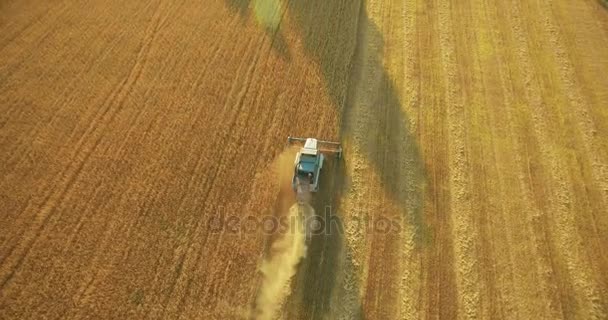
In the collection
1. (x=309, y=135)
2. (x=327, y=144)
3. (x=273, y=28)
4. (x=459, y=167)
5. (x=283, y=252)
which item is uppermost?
(x=273, y=28)

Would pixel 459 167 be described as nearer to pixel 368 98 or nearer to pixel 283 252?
pixel 368 98

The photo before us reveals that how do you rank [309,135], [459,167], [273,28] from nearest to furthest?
[459,167], [309,135], [273,28]

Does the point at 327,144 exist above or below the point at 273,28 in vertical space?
below

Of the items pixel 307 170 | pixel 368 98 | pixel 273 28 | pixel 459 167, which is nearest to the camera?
pixel 307 170

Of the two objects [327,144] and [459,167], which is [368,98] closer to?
[327,144]

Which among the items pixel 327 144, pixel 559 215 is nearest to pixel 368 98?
pixel 327 144

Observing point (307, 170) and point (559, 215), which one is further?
point (559, 215)

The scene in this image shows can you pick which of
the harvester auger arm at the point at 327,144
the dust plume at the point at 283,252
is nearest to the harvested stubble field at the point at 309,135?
the dust plume at the point at 283,252

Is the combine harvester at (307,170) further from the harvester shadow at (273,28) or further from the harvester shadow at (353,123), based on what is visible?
the harvester shadow at (273,28)

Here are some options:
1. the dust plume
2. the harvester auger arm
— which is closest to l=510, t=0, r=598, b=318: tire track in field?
the harvester auger arm
